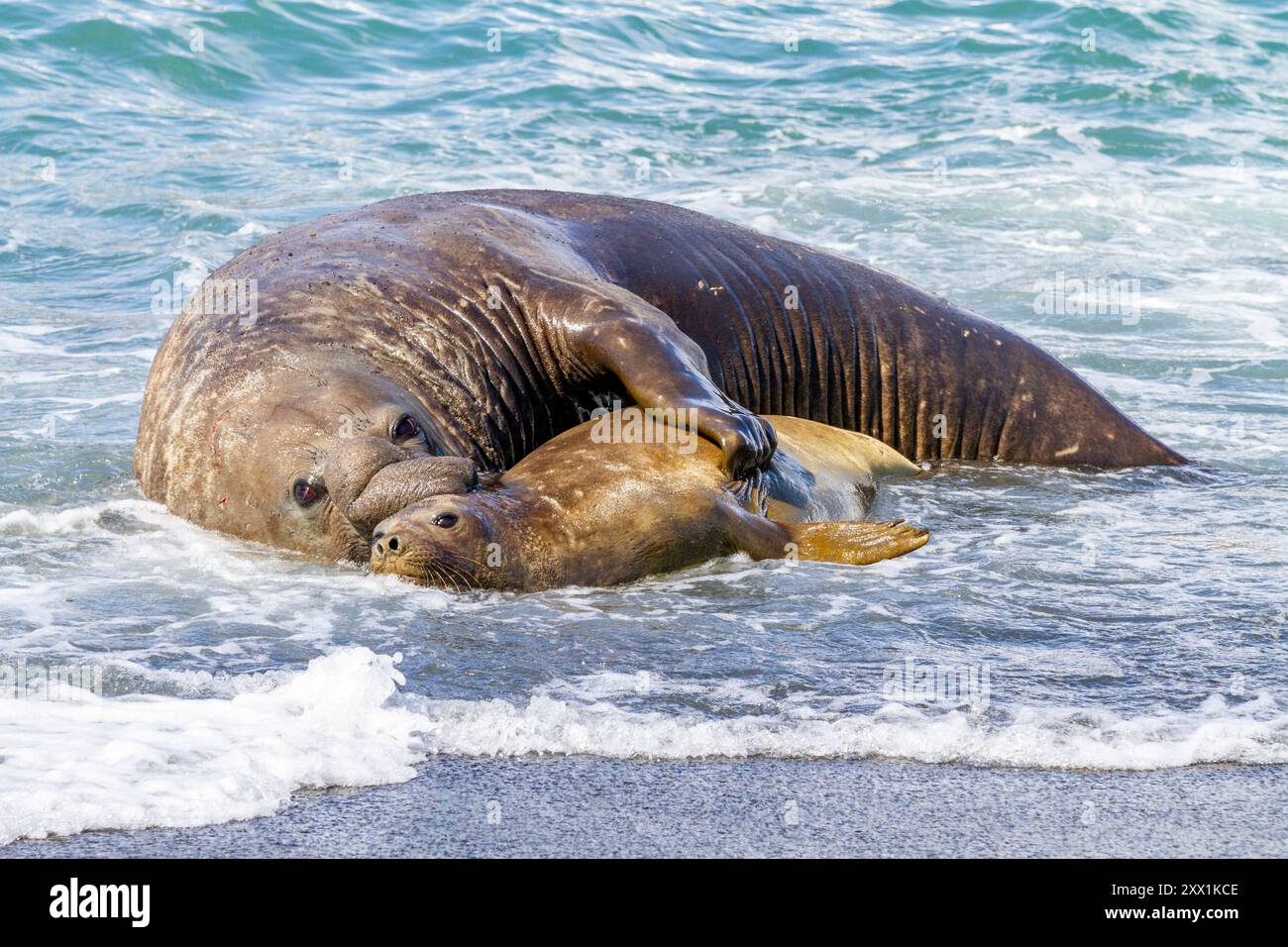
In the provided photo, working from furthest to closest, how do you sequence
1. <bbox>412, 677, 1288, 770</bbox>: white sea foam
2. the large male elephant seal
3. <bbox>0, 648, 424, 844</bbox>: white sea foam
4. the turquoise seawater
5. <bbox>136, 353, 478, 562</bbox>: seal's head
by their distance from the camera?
the large male elephant seal < <bbox>136, 353, 478, 562</bbox>: seal's head < the turquoise seawater < <bbox>412, 677, 1288, 770</bbox>: white sea foam < <bbox>0, 648, 424, 844</bbox>: white sea foam

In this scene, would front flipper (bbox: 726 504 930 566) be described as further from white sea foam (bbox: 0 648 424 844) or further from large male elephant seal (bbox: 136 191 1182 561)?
white sea foam (bbox: 0 648 424 844)

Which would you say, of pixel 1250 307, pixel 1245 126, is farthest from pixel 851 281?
pixel 1245 126

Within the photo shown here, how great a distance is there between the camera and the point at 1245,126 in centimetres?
2197

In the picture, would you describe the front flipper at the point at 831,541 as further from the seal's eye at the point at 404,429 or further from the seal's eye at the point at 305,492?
the seal's eye at the point at 305,492

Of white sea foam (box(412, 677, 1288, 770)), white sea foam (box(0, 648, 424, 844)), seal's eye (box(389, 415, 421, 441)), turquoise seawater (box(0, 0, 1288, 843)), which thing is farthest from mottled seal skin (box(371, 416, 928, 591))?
white sea foam (box(412, 677, 1288, 770))

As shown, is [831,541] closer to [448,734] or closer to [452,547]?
[452,547]

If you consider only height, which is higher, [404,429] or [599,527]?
[404,429]

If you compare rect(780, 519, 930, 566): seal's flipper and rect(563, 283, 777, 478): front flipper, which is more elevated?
rect(563, 283, 777, 478): front flipper

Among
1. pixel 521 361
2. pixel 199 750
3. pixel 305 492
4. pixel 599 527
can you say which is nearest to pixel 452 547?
pixel 599 527

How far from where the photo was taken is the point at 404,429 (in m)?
6.48

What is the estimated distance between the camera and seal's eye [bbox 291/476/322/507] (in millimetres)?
6289

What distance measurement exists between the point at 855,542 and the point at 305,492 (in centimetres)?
210

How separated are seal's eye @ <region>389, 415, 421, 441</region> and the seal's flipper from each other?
1489 mm

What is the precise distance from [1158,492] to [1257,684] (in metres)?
2.88
